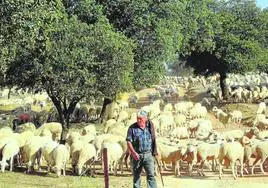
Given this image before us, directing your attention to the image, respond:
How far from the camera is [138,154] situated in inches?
429

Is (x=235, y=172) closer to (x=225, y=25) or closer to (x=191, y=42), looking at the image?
(x=191, y=42)

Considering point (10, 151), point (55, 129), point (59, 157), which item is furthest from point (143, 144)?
point (55, 129)

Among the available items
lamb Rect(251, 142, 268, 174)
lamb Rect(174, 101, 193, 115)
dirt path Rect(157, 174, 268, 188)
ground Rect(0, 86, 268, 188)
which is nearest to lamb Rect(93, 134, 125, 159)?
ground Rect(0, 86, 268, 188)

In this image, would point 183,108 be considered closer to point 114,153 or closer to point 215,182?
point 114,153

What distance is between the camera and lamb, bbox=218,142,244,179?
16.0m

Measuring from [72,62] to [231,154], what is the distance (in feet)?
26.2

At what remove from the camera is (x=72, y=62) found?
69.0 feet

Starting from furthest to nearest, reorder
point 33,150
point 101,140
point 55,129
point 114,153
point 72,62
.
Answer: point 55,129 < point 72,62 < point 101,140 < point 33,150 < point 114,153

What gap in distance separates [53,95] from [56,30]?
9.15ft

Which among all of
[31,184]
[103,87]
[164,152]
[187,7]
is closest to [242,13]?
[187,7]

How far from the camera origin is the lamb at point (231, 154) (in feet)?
52.6

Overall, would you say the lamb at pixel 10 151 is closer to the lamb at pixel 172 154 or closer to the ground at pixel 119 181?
the ground at pixel 119 181

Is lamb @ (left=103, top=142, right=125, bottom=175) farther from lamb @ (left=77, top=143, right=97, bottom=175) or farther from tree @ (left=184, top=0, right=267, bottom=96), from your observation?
tree @ (left=184, top=0, right=267, bottom=96)

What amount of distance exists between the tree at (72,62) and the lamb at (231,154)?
23.9 feet
